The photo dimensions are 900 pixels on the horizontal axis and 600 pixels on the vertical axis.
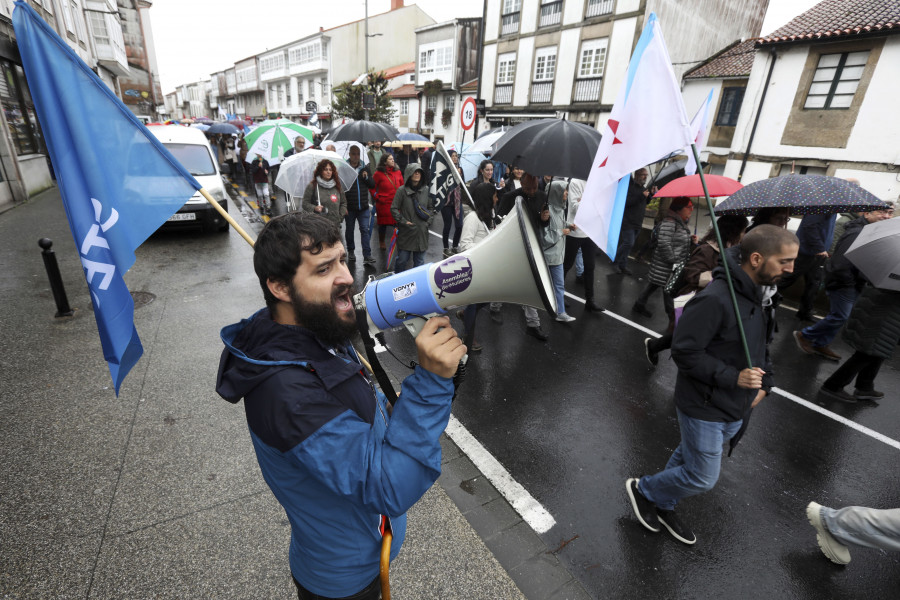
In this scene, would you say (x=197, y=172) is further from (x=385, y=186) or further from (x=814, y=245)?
(x=814, y=245)

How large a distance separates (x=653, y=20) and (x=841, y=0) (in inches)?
802

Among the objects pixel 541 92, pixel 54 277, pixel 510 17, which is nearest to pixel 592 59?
pixel 541 92

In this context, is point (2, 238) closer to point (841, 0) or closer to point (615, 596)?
point (615, 596)

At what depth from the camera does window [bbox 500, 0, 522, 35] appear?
23.2 meters

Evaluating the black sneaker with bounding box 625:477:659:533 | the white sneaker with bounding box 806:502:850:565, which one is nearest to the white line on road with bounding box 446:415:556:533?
the black sneaker with bounding box 625:477:659:533

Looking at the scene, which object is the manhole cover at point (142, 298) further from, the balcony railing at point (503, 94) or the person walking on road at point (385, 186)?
the balcony railing at point (503, 94)

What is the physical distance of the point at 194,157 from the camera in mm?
9430

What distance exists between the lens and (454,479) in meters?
3.09

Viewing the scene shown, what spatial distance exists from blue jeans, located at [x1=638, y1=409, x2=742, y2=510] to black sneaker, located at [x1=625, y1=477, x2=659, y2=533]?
16 centimetres

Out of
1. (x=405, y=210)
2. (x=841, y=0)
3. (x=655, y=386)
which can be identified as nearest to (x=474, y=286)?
(x=655, y=386)

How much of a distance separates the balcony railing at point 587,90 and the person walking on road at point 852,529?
20.6 metres

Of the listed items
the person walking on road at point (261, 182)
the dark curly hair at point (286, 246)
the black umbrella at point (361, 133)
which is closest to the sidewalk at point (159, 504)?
the dark curly hair at point (286, 246)

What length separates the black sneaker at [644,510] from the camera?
2.75 metres

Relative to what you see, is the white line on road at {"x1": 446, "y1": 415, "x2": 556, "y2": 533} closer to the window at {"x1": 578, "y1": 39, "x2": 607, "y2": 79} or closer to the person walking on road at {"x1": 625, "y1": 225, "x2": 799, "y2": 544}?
the person walking on road at {"x1": 625, "y1": 225, "x2": 799, "y2": 544}
